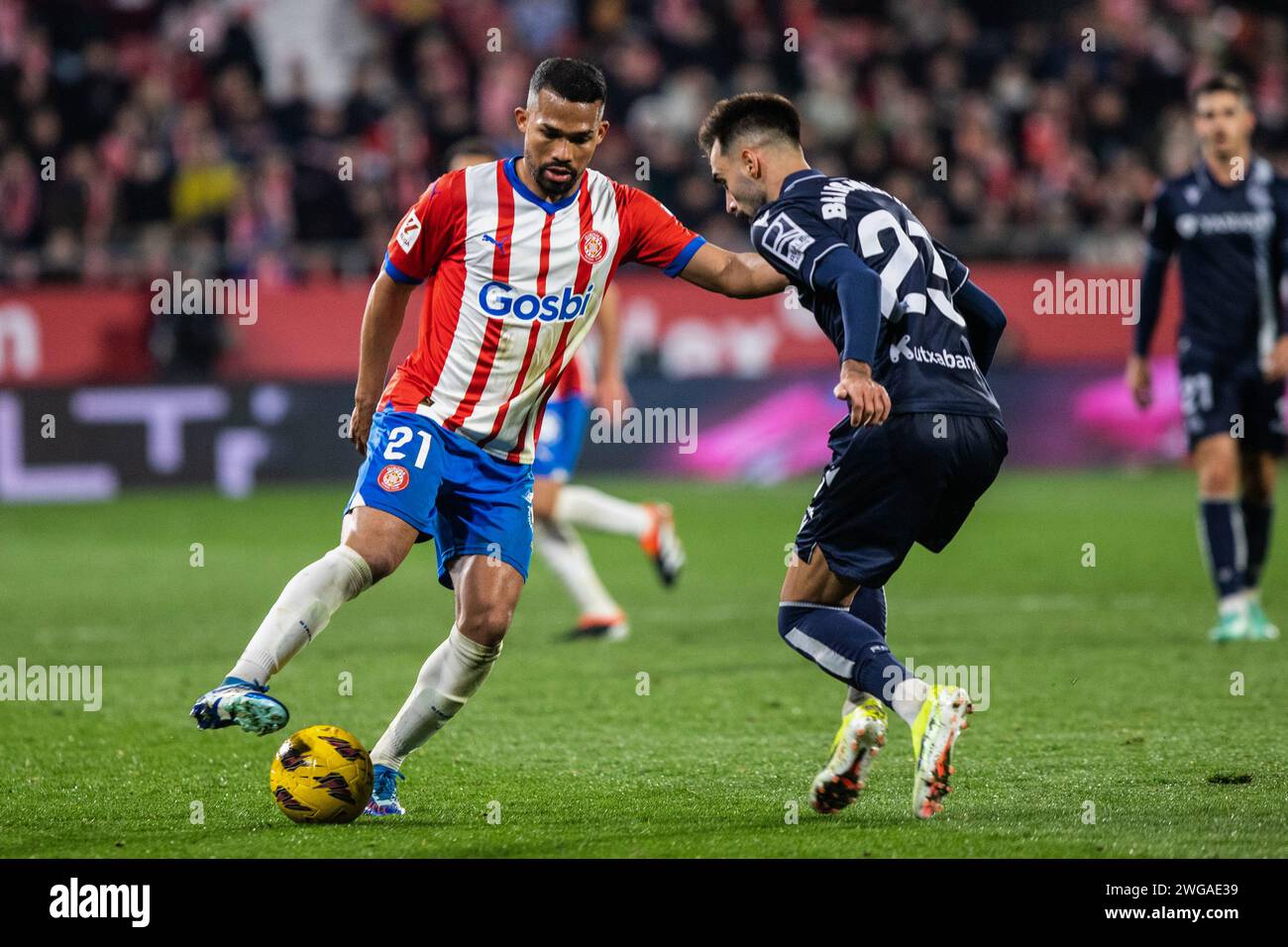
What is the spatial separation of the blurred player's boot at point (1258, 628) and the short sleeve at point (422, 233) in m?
4.67

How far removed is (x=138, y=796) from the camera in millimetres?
5234

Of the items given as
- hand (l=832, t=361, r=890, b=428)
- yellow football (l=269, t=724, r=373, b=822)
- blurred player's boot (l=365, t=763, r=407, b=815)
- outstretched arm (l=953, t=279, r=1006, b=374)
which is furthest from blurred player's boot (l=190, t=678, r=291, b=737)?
outstretched arm (l=953, t=279, r=1006, b=374)

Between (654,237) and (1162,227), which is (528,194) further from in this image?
(1162,227)

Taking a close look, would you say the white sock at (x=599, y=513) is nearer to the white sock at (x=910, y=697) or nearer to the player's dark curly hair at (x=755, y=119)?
the player's dark curly hair at (x=755, y=119)

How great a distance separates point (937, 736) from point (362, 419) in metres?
1.91

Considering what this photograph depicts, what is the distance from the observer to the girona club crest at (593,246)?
5241mm

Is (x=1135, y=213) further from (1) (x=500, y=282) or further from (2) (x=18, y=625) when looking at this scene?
(1) (x=500, y=282)

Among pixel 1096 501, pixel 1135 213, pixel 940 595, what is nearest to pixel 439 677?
pixel 940 595

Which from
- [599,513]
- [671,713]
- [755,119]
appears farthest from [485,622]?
[599,513]

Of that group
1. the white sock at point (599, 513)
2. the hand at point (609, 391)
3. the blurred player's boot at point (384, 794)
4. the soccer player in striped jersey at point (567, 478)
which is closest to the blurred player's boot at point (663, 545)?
the white sock at point (599, 513)

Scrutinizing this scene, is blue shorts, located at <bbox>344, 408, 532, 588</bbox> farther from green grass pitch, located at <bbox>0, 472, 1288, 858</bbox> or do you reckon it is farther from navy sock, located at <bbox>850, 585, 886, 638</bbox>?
navy sock, located at <bbox>850, 585, 886, 638</bbox>

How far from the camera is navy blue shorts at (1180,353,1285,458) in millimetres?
8344
